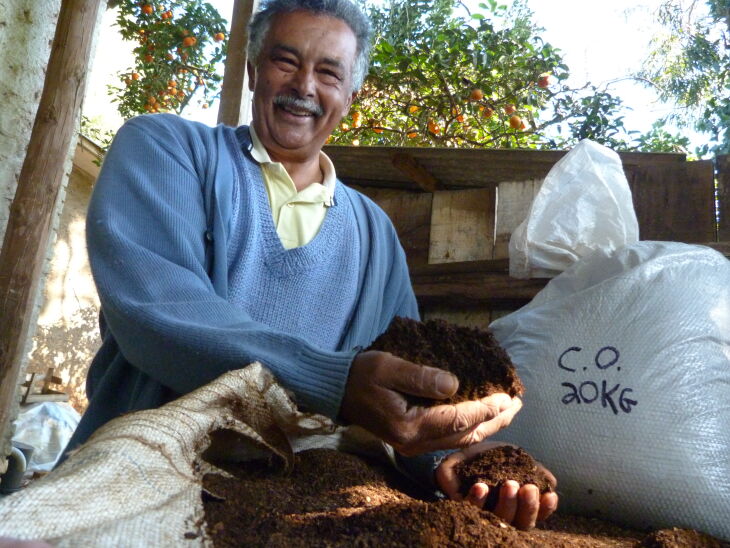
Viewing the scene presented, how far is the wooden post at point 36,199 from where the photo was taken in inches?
94.7

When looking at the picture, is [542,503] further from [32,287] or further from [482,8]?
[482,8]

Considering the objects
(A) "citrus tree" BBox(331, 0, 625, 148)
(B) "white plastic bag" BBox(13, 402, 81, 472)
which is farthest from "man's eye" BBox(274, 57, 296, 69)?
(B) "white plastic bag" BBox(13, 402, 81, 472)

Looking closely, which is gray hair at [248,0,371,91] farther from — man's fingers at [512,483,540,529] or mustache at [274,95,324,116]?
man's fingers at [512,483,540,529]

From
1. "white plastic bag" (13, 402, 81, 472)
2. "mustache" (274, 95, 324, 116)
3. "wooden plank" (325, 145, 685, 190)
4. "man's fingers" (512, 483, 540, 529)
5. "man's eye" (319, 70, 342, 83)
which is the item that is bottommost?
"white plastic bag" (13, 402, 81, 472)

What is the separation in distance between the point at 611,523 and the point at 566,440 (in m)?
0.19

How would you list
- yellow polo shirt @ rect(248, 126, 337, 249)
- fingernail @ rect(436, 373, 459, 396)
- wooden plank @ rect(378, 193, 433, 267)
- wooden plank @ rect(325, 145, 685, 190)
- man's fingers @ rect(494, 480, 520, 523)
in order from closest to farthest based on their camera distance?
fingernail @ rect(436, 373, 459, 396)
man's fingers @ rect(494, 480, 520, 523)
yellow polo shirt @ rect(248, 126, 337, 249)
wooden plank @ rect(325, 145, 685, 190)
wooden plank @ rect(378, 193, 433, 267)

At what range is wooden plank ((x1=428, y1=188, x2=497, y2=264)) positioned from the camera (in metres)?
2.68

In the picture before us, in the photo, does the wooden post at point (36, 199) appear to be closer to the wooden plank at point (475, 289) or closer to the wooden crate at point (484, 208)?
the wooden crate at point (484, 208)

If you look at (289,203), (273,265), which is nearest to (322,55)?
(289,203)

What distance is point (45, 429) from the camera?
4871 millimetres

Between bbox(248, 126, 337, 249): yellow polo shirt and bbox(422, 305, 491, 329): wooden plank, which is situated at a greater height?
bbox(248, 126, 337, 249): yellow polo shirt

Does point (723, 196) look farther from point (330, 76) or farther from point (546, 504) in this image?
point (546, 504)

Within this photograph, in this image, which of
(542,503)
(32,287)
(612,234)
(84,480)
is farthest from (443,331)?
(32,287)

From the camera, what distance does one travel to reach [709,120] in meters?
6.02
